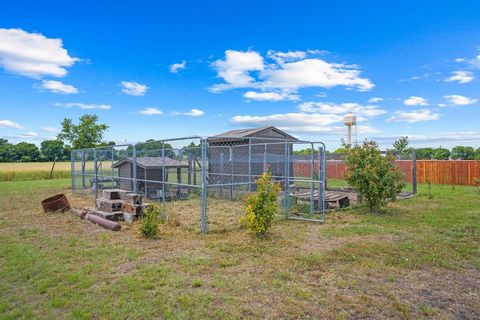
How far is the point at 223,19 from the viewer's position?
13.7 meters

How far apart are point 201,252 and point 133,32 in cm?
1124

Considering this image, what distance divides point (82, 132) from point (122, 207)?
53.1 feet

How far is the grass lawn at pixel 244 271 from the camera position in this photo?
3381mm

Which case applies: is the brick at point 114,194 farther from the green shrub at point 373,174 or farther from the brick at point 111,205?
the green shrub at point 373,174

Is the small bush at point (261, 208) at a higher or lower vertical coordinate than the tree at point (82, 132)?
lower

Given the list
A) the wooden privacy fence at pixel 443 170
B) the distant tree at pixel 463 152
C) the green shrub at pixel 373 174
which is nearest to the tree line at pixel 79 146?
the green shrub at pixel 373 174

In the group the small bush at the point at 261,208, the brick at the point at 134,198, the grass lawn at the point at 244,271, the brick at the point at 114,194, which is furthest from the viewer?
the brick at the point at 114,194

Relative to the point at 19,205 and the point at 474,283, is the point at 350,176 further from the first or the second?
the point at 19,205

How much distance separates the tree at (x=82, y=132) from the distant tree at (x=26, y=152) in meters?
26.9

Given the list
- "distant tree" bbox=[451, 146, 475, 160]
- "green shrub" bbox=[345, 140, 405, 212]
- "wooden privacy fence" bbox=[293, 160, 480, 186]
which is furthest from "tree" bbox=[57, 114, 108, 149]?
"distant tree" bbox=[451, 146, 475, 160]

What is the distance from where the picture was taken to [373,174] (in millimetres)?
8789

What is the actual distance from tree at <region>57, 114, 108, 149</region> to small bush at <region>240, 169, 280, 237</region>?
1983cm

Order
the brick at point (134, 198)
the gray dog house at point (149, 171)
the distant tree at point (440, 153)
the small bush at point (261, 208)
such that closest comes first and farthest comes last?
the small bush at point (261, 208) → the brick at point (134, 198) → the gray dog house at point (149, 171) → the distant tree at point (440, 153)

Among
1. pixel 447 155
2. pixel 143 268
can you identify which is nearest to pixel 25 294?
pixel 143 268
